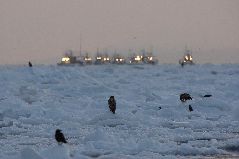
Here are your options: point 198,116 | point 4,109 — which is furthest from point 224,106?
point 4,109

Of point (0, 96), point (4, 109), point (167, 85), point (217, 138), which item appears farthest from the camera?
point (167, 85)

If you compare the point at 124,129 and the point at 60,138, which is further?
the point at 124,129

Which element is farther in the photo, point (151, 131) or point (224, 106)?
point (224, 106)

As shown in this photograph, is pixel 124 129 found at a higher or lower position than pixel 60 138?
lower

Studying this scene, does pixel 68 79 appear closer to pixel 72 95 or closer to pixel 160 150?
pixel 72 95

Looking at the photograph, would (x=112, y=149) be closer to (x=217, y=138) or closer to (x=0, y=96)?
(x=217, y=138)

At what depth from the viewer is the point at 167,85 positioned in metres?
35.2

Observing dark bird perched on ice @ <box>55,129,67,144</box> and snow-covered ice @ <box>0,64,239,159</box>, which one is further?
dark bird perched on ice @ <box>55,129,67,144</box>

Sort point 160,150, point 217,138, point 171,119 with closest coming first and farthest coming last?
point 160,150 → point 217,138 → point 171,119

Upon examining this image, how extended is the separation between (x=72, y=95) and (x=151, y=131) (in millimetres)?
14905

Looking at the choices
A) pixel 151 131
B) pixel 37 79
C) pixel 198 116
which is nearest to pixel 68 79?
pixel 37 79

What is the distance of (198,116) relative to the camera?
17.3 meters

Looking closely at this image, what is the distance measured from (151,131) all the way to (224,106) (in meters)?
6.51

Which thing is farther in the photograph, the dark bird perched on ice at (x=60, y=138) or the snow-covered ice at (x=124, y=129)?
the dark bird perched on ice at (x=60, y=138)
